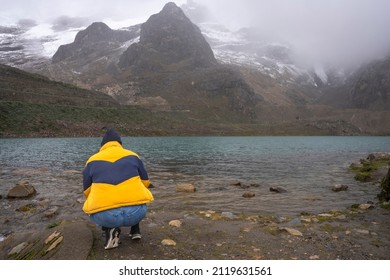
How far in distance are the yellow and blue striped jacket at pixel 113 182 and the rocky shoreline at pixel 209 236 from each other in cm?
137

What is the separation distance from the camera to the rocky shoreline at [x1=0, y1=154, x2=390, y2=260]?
8969mm

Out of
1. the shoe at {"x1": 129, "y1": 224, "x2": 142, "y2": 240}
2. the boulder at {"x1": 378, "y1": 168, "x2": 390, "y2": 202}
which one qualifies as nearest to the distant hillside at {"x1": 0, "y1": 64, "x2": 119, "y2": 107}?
the boulder at {"x1": 378, "y1": 168, "x2": 390, "y2": 202}

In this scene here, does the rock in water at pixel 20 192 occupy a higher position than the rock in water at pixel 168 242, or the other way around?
the rock in water at pixel 168 242

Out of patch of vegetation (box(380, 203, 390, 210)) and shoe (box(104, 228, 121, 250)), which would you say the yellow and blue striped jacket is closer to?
shoe (box(104, 228, 121, 250))

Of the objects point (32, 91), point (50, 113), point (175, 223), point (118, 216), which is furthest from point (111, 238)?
point (32, 91)

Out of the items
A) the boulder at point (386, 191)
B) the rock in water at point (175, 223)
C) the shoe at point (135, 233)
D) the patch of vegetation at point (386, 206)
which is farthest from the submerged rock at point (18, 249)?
the boulder at point (386, 191)

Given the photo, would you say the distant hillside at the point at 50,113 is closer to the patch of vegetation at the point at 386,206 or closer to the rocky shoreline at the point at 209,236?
the rocky shoreline at the point at 209,236

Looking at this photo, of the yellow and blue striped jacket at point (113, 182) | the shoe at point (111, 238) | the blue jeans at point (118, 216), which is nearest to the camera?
the yellow and blue striped jacket at point (113, 182)

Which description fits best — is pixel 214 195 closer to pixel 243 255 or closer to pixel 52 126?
pixel 243 255

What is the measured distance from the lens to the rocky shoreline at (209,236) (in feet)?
29.4

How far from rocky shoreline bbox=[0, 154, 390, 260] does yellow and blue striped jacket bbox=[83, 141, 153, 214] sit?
137 cm

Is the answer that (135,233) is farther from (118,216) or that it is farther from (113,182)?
(113,182)

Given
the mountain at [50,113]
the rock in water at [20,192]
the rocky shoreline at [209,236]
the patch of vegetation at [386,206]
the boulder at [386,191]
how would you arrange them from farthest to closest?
1. the mountain at [50,113]
2. the rock in water at [20,192]
3. the boulder at [386,191]
4. the patch of vegetation at [386,206]
5. the rocky shoreline at [209,236]

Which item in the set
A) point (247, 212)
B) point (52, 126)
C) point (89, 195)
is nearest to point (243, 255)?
Answer: point (89, 195)
